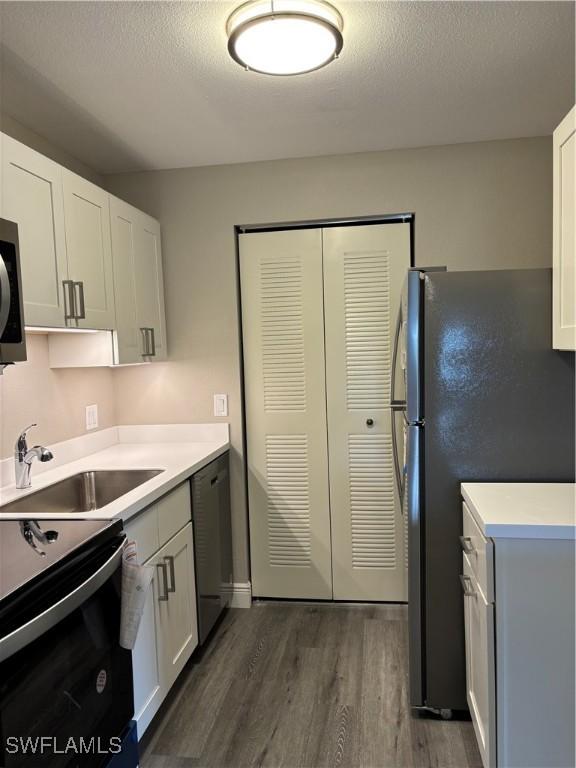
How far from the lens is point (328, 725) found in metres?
2.13

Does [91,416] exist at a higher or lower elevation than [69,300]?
lower

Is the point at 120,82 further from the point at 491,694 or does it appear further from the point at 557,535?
the point at 491,694

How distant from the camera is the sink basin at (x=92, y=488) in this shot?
2.26 meters

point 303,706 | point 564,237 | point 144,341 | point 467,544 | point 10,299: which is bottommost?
point 303,706

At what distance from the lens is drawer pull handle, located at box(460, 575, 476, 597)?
1875mm

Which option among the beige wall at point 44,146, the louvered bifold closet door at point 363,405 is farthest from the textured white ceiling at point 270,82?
the louvered bifold closet door at point 363,405

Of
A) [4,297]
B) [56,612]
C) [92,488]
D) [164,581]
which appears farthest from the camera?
[92,488]

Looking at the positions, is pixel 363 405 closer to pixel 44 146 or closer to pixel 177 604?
pixel 177 604

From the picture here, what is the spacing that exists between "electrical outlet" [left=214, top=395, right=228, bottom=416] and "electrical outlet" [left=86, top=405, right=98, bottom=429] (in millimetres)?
630

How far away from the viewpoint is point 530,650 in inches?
64.6

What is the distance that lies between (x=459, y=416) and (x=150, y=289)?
5.71 feet

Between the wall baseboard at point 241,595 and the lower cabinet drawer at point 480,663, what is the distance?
141 centimetres

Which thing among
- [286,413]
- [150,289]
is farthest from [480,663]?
[150,289]

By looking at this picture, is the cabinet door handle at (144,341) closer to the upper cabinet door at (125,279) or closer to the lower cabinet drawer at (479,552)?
the upper cabinet door at (125,279)
